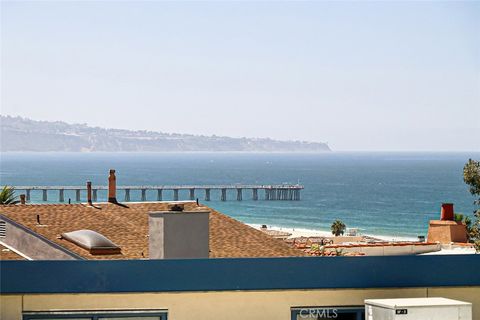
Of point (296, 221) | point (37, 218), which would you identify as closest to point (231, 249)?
point (37, 218)

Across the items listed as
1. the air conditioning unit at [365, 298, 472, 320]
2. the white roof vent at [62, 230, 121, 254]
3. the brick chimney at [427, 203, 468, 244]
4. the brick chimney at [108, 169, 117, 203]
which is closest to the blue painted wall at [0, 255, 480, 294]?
the air conditioning unit at [365, 298, 472, 320]

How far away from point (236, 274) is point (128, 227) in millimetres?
17435

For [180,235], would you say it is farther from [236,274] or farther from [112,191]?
[112,191]

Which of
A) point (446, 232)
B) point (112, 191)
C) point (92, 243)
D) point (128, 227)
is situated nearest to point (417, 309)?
point (92, 243)

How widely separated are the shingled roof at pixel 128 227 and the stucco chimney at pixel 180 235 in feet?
32.6

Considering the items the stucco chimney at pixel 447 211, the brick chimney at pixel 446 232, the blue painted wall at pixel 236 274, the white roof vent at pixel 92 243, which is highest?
the blue painted wall at pixel 236 274

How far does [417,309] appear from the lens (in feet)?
22.4

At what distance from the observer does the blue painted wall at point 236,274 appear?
6.91 metres

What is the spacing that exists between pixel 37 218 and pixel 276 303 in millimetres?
16772

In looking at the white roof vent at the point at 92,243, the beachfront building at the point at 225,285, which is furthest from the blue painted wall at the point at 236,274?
the white roof vent at the point at 92,243

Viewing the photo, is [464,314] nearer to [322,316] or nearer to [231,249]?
[322,316]

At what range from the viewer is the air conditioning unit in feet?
22.4

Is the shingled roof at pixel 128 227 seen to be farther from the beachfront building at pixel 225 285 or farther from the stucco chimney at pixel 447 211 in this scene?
the beachfront building at pixel 225 285

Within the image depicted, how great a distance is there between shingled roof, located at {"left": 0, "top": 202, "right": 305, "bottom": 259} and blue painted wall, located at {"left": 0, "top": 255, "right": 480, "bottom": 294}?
42.0 feet
